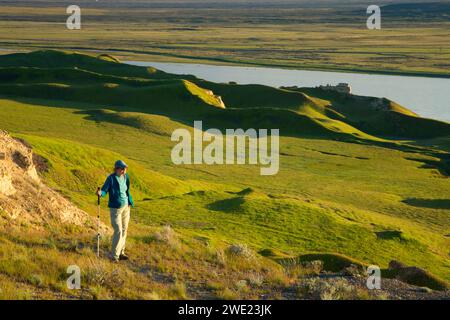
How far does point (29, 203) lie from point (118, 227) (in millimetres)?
5322

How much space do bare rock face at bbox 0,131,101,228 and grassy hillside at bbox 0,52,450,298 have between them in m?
1.10

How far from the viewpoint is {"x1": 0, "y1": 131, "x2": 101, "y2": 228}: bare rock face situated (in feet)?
69.6

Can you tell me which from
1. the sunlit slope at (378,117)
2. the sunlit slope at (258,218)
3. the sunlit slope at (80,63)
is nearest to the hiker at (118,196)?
the sunlit slope at (258,218)

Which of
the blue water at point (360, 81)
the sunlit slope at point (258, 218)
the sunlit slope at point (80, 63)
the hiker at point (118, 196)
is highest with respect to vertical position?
the sunlit slope at point (80, 63)

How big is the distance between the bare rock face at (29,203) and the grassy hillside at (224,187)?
1.10m

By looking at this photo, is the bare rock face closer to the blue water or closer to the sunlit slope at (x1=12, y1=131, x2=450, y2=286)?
the sunlit slope at (x1=12, y1=131, x2=450, y2=286)

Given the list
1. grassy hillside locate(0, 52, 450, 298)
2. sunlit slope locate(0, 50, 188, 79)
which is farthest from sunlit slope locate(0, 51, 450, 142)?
sunlit slope locate(0, 50, 188, 79)

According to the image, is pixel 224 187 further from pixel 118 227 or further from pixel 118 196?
pixel 118 196

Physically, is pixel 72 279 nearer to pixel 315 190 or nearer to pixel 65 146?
pixel 65 146

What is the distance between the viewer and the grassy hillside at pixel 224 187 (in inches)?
729

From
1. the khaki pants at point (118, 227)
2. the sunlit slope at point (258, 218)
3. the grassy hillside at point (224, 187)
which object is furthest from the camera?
the sunlit slope at point (258, 218)

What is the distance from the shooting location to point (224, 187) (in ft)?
184

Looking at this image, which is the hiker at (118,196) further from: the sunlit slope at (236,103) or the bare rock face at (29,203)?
the sunlit slope at (236,103)
